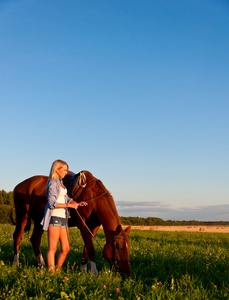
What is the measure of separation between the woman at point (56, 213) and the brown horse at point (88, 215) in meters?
0.98

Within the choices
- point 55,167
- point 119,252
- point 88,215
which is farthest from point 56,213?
point 119,252

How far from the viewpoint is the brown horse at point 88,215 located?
6320 mm

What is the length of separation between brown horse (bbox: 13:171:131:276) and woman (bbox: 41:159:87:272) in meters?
0.98

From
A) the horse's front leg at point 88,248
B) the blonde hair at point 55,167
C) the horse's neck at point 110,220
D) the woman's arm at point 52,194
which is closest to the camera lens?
the woman's arm at point 52,194

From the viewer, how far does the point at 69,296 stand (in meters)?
4.63

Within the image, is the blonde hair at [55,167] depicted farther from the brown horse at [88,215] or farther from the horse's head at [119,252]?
the horse's head at [119,252]

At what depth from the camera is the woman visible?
5.89 m

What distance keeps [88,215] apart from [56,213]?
1411 millimetres

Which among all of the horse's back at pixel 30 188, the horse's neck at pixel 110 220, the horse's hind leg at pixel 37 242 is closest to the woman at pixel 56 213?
the horse's neck at pixel 110 220

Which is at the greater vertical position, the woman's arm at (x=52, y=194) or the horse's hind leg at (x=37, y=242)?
the woman's arm at (x=52, y=194)

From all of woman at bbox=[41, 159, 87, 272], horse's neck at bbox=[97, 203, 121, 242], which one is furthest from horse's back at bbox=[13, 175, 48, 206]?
woman at bbox=[41, 159, 87, 272]

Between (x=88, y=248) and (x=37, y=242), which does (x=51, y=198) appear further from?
(x=37, y=242)

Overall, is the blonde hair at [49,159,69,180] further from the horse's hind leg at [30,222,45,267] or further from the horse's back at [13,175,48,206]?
the horse's hind leg at [30,222,45,267]

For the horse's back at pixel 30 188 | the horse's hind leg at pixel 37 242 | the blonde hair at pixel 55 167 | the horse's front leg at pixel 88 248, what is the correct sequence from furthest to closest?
the horse's back at pixel 30 188, the horse's hind leg at pixel 37 242, the horse's front leg at pixel 88 248, the blonde hair at pixel 55 167
